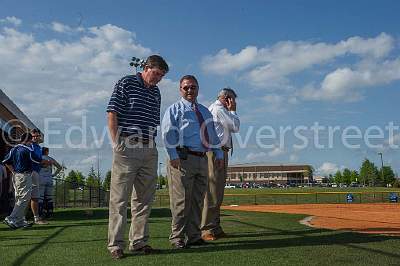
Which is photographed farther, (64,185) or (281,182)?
(281,182)

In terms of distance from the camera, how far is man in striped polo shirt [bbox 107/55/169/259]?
4.81 metres

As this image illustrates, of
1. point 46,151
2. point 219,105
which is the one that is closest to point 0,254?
point 219,105

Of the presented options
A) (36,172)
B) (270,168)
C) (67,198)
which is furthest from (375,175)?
(36,172)

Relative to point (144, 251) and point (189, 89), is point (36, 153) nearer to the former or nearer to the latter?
point (189, 89)

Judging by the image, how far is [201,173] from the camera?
5.50 metres

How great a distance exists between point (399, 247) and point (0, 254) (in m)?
4.28

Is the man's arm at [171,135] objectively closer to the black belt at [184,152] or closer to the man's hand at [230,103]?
the black belt at [184,152]

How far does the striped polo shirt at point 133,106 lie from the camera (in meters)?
4.89

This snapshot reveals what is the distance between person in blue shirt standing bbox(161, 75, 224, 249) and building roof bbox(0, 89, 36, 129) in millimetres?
7591

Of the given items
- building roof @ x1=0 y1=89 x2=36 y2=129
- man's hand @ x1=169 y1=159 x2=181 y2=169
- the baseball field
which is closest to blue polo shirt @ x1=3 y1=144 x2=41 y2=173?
the baseball field

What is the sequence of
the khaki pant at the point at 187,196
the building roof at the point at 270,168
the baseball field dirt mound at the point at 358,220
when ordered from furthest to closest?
1. the building roof at the point at 270,168
2. the baseball field dirt mound at the point at 358,220
3. the khaki pant at the point at 187,196

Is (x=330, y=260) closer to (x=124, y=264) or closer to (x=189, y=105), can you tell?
(x=124, y=264)

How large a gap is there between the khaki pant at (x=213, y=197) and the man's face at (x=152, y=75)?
1469mm

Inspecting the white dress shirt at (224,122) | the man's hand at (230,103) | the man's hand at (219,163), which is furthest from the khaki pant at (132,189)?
the man's hand at (230,103)
